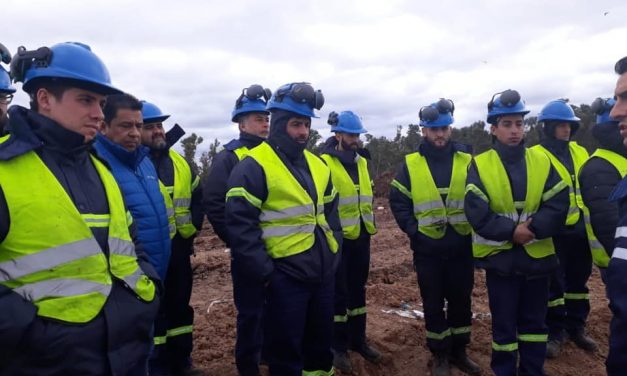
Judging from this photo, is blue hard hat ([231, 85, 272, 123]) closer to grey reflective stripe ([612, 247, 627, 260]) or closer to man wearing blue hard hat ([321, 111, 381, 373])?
man wearing blue hard hat ([321, 111, 381, 373])

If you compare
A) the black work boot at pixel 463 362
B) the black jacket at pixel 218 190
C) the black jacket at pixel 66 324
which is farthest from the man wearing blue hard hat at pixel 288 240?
the black work boot at pixel 463 362

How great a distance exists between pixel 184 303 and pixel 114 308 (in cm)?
242

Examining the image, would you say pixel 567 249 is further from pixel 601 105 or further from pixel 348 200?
pixel 348 200

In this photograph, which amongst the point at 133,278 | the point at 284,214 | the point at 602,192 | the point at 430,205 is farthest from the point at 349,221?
the point at 133,278

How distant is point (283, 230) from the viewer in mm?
3590

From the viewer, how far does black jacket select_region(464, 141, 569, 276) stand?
12.8 ft

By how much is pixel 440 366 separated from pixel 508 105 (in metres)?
2.54

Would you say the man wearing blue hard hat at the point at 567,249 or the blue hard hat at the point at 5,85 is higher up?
the blue hard hat at the point at 5,85

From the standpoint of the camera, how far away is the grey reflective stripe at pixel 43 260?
6.40 ft

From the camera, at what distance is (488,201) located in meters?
4.09

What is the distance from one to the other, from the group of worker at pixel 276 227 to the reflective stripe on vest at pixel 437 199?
0.02m

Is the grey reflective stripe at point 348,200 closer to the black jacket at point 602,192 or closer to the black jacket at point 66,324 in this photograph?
the black jacket at point 602,192

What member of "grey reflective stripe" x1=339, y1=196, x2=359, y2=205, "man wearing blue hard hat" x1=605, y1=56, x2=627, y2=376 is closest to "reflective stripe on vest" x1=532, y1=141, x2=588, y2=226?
"grey reflective stripe" x1=339, y1=196, x2=359, y2=205

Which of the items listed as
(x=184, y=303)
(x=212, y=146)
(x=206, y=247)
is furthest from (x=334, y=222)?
(x=212, y=146)
